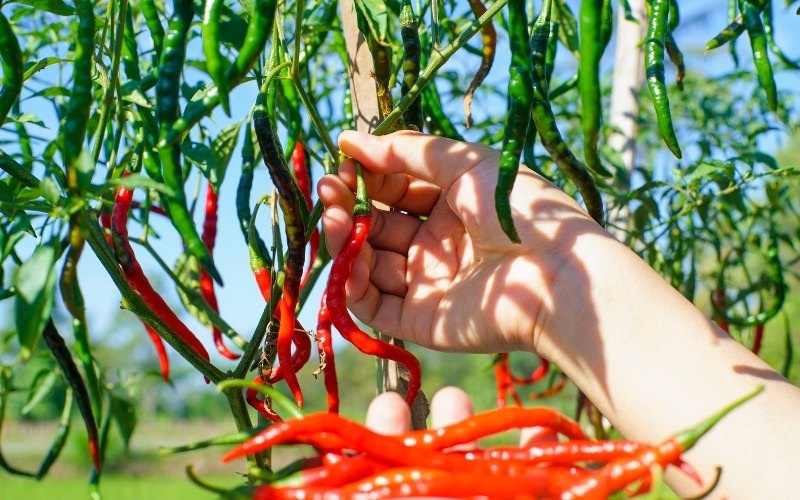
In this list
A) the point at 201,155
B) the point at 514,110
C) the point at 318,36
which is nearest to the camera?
the point at 514,110

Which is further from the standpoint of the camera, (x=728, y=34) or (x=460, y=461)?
(x=728, y=34)

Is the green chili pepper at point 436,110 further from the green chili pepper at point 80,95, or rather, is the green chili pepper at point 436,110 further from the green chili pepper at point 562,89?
the green chili pepper at point 80,95

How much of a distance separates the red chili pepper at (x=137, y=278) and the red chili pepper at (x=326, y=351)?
0.21 meters

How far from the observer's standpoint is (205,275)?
180 cm

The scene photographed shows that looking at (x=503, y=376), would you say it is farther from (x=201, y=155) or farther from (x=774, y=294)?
(x=201, y=155)

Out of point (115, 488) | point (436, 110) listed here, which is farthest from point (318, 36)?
point (115, 488)

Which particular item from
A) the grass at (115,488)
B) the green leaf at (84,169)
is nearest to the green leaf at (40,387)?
the green leaf at (84,169)

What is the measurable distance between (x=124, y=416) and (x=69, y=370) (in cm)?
64

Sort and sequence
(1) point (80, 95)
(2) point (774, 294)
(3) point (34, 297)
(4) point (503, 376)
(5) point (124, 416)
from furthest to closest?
1. (4) point (503, 376)
2. (2) point (774, 294)
3. (5) point (124, 416)
4. (1) point (80, 95)
5. (3) point (34, 297)

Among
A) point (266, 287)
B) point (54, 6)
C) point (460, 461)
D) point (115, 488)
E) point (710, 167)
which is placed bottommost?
point (115, 488)

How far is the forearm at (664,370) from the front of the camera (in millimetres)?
1228

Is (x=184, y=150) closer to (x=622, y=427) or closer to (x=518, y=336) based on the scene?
(x=518, y=336)

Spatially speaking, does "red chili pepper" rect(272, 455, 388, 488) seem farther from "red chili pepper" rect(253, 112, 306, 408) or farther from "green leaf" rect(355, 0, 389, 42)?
"green leaf" rect(355, 0, 389, 42)

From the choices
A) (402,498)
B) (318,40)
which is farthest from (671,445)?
(318,40)
